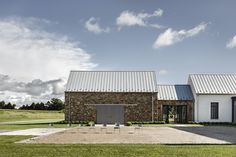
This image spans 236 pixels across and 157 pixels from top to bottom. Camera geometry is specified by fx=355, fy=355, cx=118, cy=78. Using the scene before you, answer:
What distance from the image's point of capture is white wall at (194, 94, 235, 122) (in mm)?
38906

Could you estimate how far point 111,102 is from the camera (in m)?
38.9

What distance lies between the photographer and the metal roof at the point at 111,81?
129 feet

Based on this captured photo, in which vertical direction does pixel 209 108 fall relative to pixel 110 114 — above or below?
above

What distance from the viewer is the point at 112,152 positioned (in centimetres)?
1249

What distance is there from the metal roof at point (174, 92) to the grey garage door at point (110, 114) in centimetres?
486

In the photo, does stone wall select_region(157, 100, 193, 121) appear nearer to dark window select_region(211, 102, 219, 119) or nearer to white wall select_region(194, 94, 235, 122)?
white wall select_region(194, 94, 235, 122)

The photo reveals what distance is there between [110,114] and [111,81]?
Result: 4016 millimetres

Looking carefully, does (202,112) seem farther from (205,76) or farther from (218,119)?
(205,76)

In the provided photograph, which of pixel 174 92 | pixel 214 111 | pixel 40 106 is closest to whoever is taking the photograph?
pixel 214 111

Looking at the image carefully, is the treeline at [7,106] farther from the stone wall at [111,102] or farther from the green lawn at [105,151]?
the green lawn at [105,151]

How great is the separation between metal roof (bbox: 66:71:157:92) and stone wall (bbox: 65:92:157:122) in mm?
574

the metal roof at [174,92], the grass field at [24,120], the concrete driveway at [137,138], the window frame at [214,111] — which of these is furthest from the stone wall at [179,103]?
the concrete driveway at [137,138]

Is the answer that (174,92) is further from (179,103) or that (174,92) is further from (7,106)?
(7,106)

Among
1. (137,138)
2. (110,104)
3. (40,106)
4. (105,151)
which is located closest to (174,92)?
(110,104)
